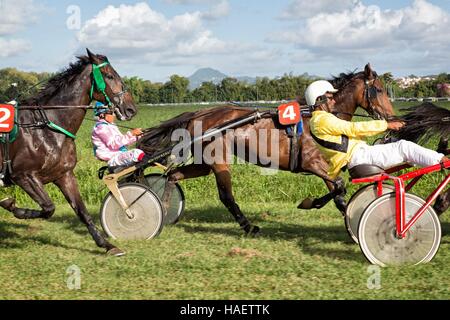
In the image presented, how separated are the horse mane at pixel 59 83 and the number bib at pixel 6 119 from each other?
0.46 metres

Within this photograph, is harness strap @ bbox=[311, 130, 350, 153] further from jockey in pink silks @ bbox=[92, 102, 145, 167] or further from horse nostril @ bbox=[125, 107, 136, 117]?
jockey in pink silks @ bbox=[92, 102, 145, 167]

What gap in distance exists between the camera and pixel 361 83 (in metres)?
7.87

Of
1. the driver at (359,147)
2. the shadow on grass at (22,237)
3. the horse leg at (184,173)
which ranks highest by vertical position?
the driver at (359,147)

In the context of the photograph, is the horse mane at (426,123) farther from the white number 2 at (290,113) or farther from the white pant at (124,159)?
the white pant at (124,159)

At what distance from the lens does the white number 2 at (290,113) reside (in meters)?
7.41

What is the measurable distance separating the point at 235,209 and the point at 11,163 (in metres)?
2.79

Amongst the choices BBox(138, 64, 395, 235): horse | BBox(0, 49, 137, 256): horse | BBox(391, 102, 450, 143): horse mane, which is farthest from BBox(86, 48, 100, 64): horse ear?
BBox(391, 102, 450, 143): horse mane

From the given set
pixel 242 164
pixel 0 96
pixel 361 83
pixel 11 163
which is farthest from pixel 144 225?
pixel 242 164

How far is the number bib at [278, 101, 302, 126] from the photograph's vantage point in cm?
740

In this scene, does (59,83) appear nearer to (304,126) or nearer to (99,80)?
(99,80)

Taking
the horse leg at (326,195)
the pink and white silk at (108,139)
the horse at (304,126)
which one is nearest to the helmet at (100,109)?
the pink and white silk at (108,139)

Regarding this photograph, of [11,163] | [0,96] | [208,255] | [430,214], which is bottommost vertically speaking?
[208,255]

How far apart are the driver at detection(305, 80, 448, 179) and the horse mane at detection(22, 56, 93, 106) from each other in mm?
2632
